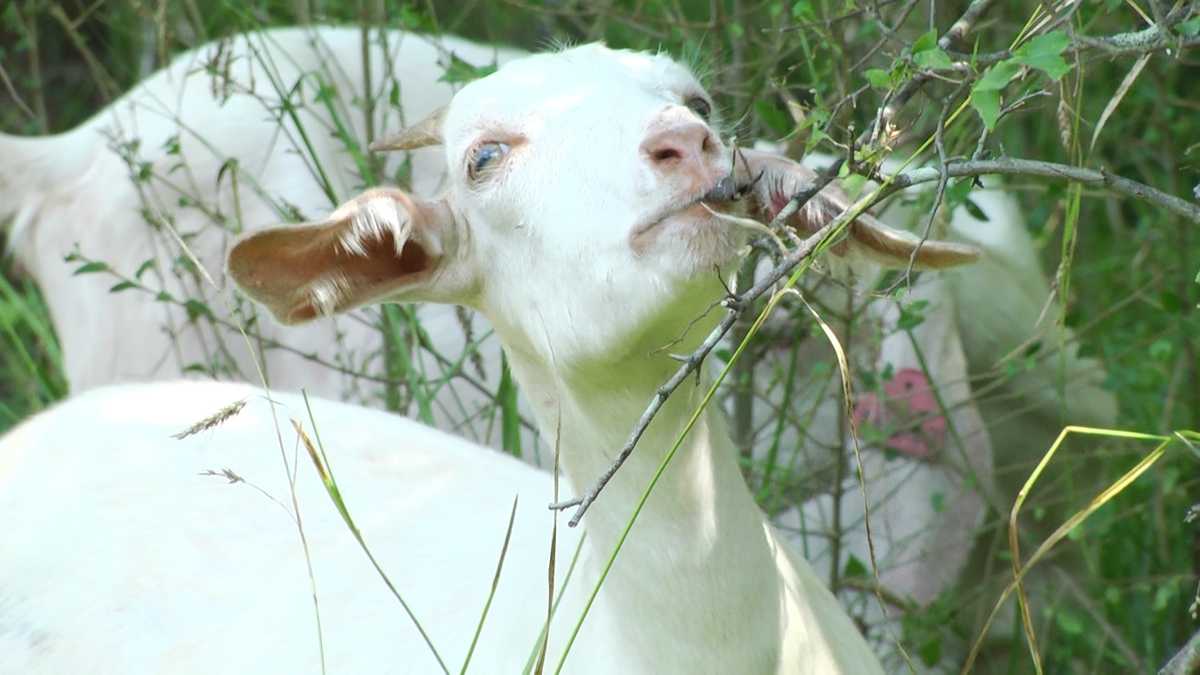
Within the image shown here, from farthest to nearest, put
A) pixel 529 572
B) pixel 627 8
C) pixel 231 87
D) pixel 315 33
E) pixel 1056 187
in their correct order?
pixel 627 8 → pixel 315 33 → pixel 231 87 → pixel 1056 187 → pixel 529 572

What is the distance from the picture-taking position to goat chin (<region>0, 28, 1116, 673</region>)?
133 inches

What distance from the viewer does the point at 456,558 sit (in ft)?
11.0

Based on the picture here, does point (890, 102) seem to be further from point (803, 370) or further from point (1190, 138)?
point (1190, 138)

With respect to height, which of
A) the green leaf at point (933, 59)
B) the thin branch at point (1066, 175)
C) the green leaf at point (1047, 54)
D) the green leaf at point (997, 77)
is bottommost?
the thin branch at point (1066, 175)

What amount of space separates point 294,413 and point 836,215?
155cm

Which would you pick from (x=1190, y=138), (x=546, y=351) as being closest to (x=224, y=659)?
(x=546, y=351)

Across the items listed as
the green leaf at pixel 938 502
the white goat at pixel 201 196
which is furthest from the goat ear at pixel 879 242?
the white goat at pixel 201 196

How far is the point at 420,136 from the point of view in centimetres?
315

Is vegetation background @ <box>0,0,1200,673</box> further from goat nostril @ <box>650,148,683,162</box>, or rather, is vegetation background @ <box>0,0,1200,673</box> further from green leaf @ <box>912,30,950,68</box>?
goat nostril @ <box>650,148,683,162</box>

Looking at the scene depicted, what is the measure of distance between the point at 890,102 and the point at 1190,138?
4090 mm

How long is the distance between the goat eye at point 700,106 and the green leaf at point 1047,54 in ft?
2.18

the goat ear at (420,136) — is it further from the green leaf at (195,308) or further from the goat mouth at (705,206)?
the green leaf at (195,308)

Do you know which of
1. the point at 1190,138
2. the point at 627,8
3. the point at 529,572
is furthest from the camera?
the point at 1190,138

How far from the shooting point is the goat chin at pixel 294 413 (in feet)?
11.1
